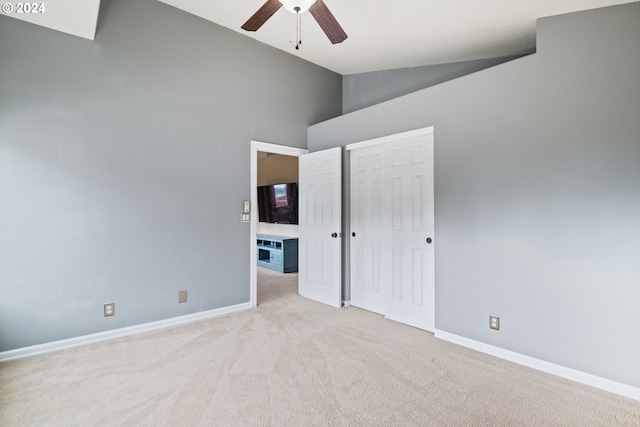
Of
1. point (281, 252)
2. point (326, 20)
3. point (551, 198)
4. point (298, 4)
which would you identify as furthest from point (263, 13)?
point (281, 252)

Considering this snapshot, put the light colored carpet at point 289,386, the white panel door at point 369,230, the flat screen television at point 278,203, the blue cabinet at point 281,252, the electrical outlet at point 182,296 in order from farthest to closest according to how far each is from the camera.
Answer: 1. the flat screen television at point 278,203
2. the blue cabinet at point 281,252
3. the white panel door at point 369,230
4. the electrical outlet at point 182,296
5. the light colored carpet at point 289,386

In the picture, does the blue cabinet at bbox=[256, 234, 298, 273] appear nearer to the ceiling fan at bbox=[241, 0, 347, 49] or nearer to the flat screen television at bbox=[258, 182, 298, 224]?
the flat screen television at bbox=[258, 182, 298, 224]

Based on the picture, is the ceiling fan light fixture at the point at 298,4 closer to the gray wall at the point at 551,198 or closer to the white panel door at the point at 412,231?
the gray wall at the point at 551,198

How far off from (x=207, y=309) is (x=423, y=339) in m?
2.39

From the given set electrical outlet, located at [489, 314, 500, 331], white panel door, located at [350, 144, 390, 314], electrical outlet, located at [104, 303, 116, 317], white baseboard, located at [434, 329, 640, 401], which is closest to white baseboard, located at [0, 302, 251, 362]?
electrical outlet, located at [104, 303, 116, 317]

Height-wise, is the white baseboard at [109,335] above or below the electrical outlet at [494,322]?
below

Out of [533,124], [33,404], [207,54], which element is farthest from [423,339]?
[207,54]

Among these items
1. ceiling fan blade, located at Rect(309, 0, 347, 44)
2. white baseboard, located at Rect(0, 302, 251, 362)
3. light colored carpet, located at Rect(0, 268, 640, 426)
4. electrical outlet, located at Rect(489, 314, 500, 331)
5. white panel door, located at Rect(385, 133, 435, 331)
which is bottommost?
light colored carpet, located at Rect(0, 268, 640, 426)

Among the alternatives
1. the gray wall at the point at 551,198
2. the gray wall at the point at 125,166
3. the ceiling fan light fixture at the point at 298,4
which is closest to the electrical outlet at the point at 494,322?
the gray wall at the point at 551,198

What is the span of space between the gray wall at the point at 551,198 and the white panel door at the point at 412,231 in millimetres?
144

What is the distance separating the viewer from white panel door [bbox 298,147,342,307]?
13.1 ft

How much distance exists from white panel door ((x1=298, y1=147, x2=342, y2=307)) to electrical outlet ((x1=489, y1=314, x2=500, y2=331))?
69.5 inches

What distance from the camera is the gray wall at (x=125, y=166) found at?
2631 mm

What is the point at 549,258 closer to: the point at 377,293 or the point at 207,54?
the point at 377,293
